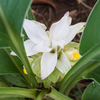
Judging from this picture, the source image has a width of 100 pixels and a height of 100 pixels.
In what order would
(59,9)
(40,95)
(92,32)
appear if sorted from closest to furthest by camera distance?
1. (92,32)
2. (40,95)
3. (59,9)

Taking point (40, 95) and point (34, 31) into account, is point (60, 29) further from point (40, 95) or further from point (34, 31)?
point (40, 95)

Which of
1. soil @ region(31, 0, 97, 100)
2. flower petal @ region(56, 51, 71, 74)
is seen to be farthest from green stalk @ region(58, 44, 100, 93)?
soil @ region(31, 0, 97, 100)

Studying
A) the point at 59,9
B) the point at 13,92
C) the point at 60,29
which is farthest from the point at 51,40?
the point at 59,9

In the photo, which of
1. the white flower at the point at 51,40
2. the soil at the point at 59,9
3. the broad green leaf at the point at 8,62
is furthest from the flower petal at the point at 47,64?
the soil at the point at 59,9

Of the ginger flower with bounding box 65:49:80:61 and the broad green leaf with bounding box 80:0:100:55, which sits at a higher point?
the broad green leaf with bounding box 80:0:100:55

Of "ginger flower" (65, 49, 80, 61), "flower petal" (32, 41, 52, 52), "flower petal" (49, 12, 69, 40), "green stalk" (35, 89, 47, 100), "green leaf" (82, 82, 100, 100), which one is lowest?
"green leaf" (82, 82, 100, 100)

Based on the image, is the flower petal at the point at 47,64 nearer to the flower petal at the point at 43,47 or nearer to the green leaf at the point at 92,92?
the flower petal at the point at 43,47

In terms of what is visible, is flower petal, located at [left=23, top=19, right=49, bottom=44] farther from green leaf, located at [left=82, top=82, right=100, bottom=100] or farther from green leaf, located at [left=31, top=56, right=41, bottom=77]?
green leaf, located at [left=82, top=82, right=100, bottom=100]

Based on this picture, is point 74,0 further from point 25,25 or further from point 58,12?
point 25,25
